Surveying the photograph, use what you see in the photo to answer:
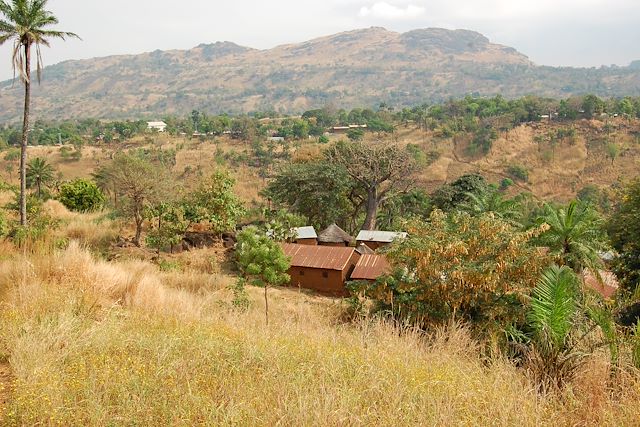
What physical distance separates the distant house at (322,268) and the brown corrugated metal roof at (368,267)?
70cm

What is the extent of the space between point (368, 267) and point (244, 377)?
1646cm

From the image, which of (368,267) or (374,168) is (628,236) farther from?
(374,168)

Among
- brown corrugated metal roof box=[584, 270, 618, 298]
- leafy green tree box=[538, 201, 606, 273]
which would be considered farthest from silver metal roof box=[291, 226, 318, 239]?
brown corrugated metal roof box=[584, 270, 618, 298]

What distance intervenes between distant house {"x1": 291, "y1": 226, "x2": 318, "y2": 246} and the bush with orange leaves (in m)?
14.8

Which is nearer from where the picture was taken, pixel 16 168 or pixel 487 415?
pixel 487 415

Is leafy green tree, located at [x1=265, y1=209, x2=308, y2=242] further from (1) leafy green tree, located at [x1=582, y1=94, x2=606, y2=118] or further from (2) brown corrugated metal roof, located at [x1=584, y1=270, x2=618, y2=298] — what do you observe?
(1) leafy green tree, located at [x1=582, y1=94, x2=606, y2=118]

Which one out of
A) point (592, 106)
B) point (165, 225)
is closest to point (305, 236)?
point (165, 225)

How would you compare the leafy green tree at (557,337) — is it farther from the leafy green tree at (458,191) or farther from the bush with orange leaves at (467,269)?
the leafy green tree at (458,191)

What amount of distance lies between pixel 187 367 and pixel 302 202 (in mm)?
26614

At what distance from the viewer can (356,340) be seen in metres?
4.89

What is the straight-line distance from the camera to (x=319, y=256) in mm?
21188

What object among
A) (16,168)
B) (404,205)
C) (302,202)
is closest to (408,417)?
(302,202)

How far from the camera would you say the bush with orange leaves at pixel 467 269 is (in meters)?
9.11

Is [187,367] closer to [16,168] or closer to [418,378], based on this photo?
[418,378]
